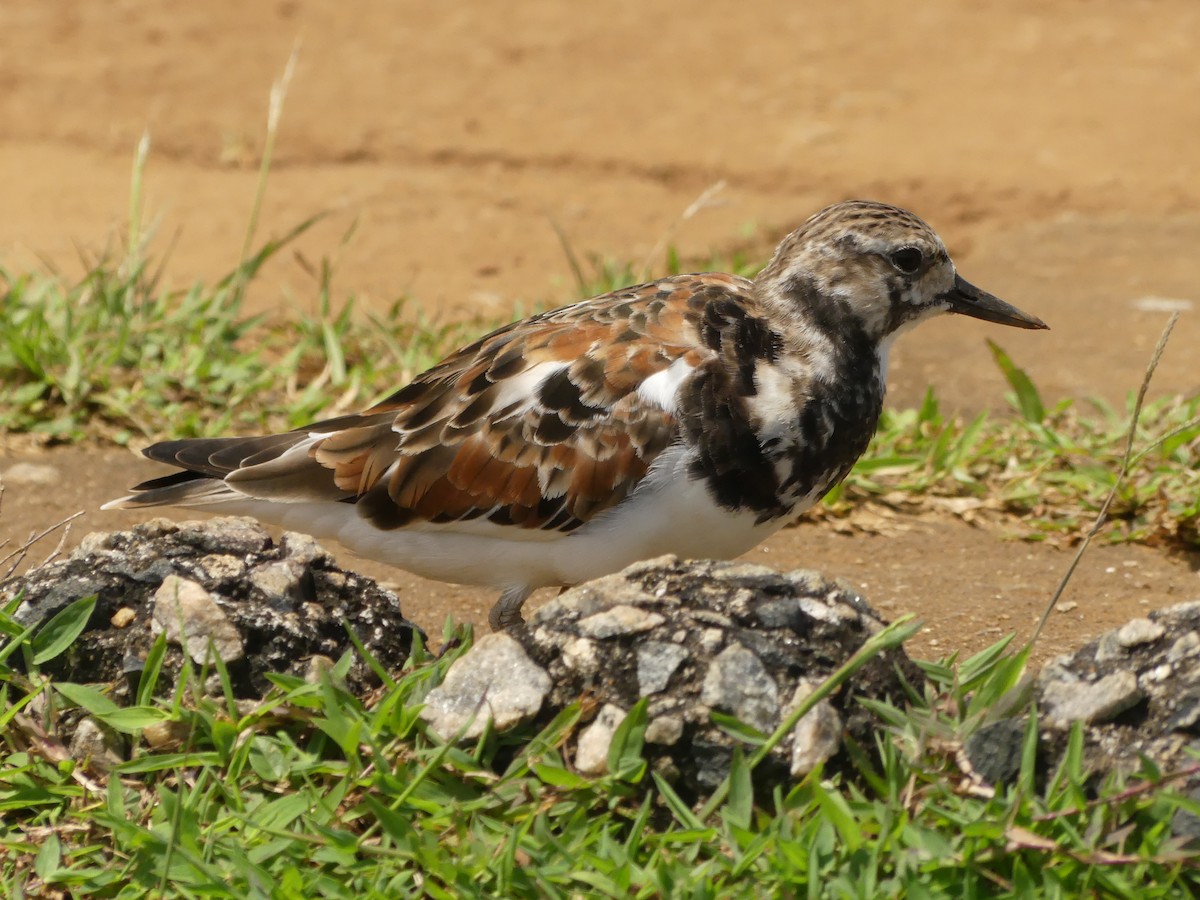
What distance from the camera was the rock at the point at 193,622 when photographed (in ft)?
9.67

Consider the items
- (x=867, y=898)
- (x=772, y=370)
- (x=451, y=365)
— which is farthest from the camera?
(x=451, y=365)

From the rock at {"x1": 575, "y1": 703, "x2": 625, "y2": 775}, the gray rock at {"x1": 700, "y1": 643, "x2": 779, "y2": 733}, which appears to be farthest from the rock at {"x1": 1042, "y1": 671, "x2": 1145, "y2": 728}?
the rock at {"x1": 575, "y1": 703, "x2": 625, "y2": 775}

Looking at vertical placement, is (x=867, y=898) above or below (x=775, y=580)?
below

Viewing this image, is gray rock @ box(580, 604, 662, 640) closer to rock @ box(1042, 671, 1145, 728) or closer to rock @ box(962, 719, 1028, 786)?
rock @ box(962, 719, 1028, 786)

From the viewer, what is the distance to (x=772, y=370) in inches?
138

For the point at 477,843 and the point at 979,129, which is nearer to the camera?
the point at 477,843

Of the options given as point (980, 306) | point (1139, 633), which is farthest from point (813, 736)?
point (980, 306)

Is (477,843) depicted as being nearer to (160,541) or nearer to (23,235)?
(160,541)

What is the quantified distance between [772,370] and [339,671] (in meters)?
1.18

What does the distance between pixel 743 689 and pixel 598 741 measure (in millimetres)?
259

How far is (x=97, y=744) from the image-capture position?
114 inches

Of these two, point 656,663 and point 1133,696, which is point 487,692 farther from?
point 1133,696

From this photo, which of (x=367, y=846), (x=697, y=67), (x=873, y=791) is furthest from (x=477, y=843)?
(x=697, y=67)

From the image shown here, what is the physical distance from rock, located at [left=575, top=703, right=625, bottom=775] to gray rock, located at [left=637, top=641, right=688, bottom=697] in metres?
0.06
